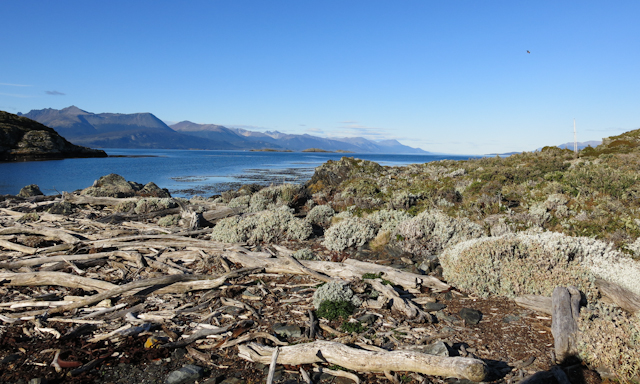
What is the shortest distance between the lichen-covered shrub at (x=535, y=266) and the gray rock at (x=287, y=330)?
338 cm

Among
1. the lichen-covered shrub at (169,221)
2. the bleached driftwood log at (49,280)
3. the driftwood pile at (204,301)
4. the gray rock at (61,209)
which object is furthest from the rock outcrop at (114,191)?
the bleached driftwood log at (49,280)

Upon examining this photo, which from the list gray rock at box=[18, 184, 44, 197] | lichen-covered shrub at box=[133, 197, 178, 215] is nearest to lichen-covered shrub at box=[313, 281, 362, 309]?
lichen-covered shrub at box=[133, 197, 178, 215]

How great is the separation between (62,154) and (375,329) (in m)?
125

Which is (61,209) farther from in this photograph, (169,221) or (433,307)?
(433,307)

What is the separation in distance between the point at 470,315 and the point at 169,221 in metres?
10.0

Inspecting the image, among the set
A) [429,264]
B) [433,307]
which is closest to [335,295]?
[433,307]

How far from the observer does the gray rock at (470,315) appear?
566cm

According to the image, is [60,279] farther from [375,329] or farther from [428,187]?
[428,187]

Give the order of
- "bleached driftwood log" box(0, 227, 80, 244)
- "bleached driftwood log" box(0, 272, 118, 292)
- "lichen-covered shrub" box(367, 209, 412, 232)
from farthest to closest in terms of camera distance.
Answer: "lichen-covered shrub" box(367, 209, 412, 232) < "bleached driftwood log" box(0, 227, 80, 244) < "bleached driftwood log" box(0, 272, 118, 292)

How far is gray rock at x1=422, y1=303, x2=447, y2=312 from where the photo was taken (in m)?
6.17

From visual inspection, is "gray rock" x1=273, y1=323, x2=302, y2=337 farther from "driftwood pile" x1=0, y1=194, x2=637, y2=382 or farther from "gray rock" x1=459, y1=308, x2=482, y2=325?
"gray rock" x1=459, y1=308, x2=482, y2=325

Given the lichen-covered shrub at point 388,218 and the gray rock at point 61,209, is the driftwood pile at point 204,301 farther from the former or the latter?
the gray rock at point 61,209

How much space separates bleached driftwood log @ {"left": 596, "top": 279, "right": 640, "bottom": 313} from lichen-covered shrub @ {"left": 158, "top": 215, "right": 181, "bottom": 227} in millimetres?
11621

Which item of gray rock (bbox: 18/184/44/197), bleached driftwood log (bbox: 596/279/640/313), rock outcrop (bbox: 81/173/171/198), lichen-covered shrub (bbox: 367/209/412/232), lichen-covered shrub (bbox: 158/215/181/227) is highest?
lichen-covered shrub (bbox: 367/209/412/232)
